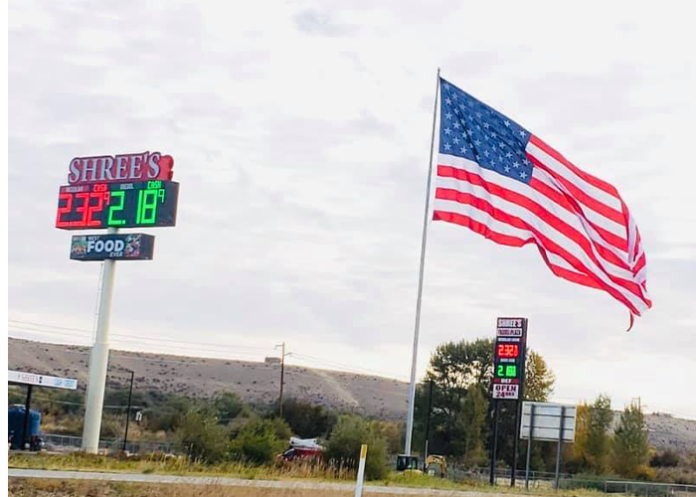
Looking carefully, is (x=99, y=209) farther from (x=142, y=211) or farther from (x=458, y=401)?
(x=458, y=401)

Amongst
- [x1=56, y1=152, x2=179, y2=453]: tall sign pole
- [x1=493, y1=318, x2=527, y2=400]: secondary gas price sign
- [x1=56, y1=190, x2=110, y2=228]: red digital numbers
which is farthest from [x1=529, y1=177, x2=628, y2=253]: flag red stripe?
[x1=56, y1=190, x2=110, y2=228]: red digital numbers

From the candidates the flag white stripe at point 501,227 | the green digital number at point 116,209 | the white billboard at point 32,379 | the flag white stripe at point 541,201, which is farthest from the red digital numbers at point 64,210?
the flag white stripe at point 501,227

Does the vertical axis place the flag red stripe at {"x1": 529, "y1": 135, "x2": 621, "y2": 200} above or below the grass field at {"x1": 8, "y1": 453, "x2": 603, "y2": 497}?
above

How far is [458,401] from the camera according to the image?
101 meters

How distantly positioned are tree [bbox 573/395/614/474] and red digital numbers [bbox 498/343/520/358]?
43.9m

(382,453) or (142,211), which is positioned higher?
(142,211)

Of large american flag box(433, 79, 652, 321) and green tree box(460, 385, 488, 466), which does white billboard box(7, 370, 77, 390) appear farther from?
green tree box(460, 385, 488, 466)

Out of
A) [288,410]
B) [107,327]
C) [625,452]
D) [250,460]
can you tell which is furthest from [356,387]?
[250,460]

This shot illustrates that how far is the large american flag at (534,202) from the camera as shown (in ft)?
84.0

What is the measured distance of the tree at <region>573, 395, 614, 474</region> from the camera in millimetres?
90438

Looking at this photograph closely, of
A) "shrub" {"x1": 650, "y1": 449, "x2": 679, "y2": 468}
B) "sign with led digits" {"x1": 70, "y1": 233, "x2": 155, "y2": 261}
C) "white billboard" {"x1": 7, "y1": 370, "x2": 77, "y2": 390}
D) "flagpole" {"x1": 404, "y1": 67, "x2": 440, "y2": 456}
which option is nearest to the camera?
"flagpole" {"x1": 404, "y1": 67, "x2": 440, "y2": 456}

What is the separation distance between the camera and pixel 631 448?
87.5 m

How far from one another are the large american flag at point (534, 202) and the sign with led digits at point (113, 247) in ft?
85.8

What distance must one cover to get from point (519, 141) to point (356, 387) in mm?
154918
